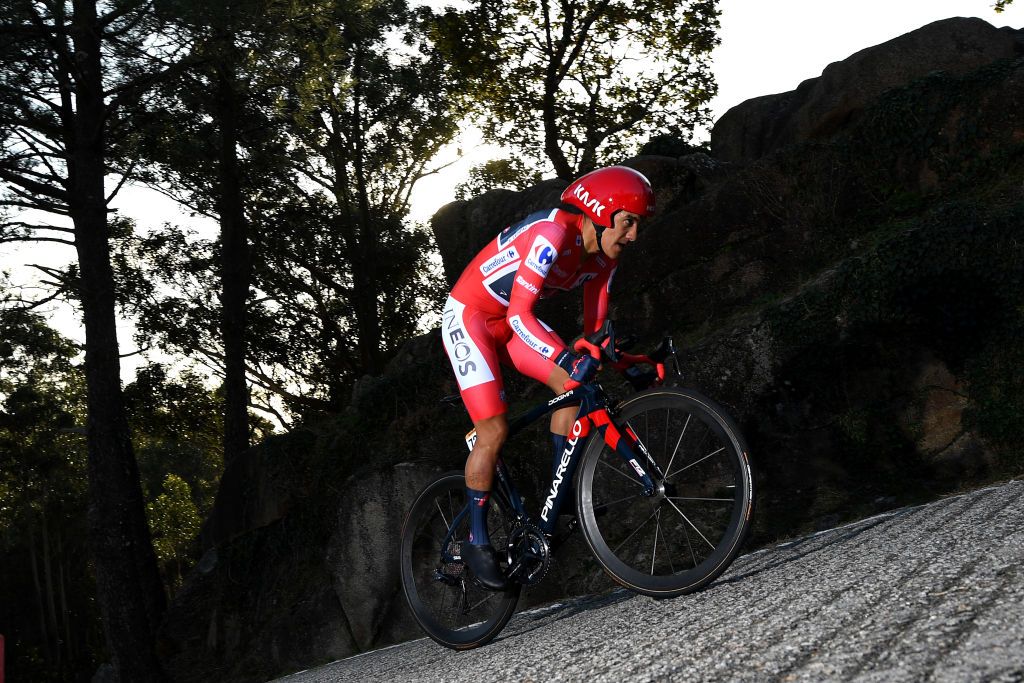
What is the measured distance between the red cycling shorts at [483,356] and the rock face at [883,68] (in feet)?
30.4

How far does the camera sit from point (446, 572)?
4.72m

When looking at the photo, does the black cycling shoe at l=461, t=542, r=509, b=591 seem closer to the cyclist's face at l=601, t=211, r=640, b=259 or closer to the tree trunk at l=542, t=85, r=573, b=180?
the cyclist's face at l=601, t=211, r=640, b=259

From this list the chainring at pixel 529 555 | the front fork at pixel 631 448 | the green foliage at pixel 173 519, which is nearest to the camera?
the front fork at pixel 631 448

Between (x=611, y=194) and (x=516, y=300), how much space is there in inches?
25.3

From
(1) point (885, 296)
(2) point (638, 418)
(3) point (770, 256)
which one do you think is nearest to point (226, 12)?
(3) point (770, 256)

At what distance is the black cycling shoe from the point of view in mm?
4121

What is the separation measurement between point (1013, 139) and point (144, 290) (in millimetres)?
16235

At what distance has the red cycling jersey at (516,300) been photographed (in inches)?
159

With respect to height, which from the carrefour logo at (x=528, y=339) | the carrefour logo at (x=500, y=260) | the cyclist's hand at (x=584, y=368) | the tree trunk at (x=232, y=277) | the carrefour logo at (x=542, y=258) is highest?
the tree trunk at (x=232, y=277)

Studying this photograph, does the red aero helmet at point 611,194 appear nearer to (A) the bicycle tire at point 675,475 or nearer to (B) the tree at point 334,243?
(A) the bicycle tire at point 675,475

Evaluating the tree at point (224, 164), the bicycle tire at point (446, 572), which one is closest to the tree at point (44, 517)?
the tree at point (224, 164)

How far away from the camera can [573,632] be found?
377 cm

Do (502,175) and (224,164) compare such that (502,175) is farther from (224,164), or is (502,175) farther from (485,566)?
(485,566)

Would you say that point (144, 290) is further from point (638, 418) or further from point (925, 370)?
point (638, 418)
